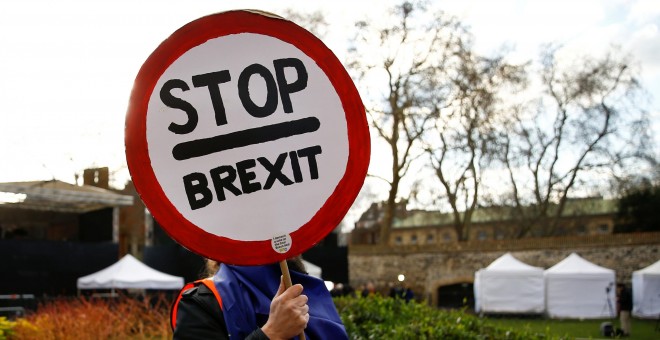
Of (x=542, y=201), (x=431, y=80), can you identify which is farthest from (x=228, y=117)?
(x=542, y=201)

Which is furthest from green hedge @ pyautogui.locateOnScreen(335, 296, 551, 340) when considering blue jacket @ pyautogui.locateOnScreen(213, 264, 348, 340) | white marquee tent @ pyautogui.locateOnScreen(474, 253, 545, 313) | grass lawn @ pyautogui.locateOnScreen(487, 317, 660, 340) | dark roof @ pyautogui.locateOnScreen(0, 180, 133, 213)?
white marquee tent @ pyautogui.locateOnScreen(474, 253, 545, 313)

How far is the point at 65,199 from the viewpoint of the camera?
24.5 metres

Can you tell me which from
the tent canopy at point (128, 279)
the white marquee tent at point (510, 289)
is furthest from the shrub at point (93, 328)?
the white marquee tent at point (510, 289)

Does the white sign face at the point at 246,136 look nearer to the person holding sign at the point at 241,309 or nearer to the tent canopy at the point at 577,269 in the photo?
the person holding sign at the point at 241,309

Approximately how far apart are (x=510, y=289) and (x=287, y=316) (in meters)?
26.3

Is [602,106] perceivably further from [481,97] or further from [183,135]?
[183,135]

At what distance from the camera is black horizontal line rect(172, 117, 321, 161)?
2035mm

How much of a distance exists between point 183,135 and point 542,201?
40.9 m

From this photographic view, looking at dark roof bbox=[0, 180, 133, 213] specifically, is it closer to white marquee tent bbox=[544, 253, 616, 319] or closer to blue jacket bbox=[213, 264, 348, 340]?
white marquee tent bbox=[544, 253, 616, 319]

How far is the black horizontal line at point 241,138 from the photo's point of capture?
2.04 metres

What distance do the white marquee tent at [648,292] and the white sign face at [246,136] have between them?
83.7ft

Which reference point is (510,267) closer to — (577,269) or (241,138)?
(577,269)

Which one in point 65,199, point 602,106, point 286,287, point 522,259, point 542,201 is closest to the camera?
point 286,287

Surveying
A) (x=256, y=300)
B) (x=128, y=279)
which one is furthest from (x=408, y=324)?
(x=128, y=279)
